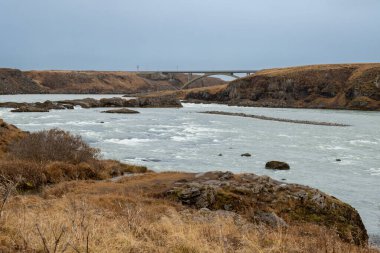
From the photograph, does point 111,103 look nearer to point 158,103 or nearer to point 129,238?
point 158,103

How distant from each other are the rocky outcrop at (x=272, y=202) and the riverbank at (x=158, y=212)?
0.12ft

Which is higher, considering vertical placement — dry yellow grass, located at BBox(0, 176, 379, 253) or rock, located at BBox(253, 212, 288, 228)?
dry yellow grass, located at BBox(0, 176, 379, 253)

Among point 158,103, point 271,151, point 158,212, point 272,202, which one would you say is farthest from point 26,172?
point 158,103

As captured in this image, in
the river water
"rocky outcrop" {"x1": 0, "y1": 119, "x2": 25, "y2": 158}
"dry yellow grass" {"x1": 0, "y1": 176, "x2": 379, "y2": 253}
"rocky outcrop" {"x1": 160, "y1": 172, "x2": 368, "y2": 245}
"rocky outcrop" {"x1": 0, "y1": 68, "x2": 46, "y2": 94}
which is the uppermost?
"rocky outcrop" {"x1": 0, "y1": 68, "x2": 46, "y2": 94}

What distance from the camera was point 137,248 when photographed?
688cm

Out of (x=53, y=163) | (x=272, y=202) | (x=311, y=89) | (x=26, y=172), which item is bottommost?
(x=272, y=202)

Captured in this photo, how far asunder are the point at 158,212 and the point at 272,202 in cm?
475

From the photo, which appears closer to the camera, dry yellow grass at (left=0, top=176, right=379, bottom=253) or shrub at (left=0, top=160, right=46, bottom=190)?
dry yellow grass at (left=0, top=176, right=379, bottom=253)

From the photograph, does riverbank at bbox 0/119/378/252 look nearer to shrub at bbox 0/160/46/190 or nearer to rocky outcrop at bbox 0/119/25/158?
shrub at bbox 0/160/46/190

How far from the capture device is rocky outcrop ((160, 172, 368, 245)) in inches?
565

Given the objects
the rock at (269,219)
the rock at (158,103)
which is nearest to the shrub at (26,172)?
the rock at (269,219)

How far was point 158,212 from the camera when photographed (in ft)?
40.9

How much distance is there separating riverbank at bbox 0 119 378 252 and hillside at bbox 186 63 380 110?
90.9 meters

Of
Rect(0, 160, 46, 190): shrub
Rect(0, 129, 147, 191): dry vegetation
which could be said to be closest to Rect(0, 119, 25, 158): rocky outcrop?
Rect(0, 129, 147, 191): dry vegetation
